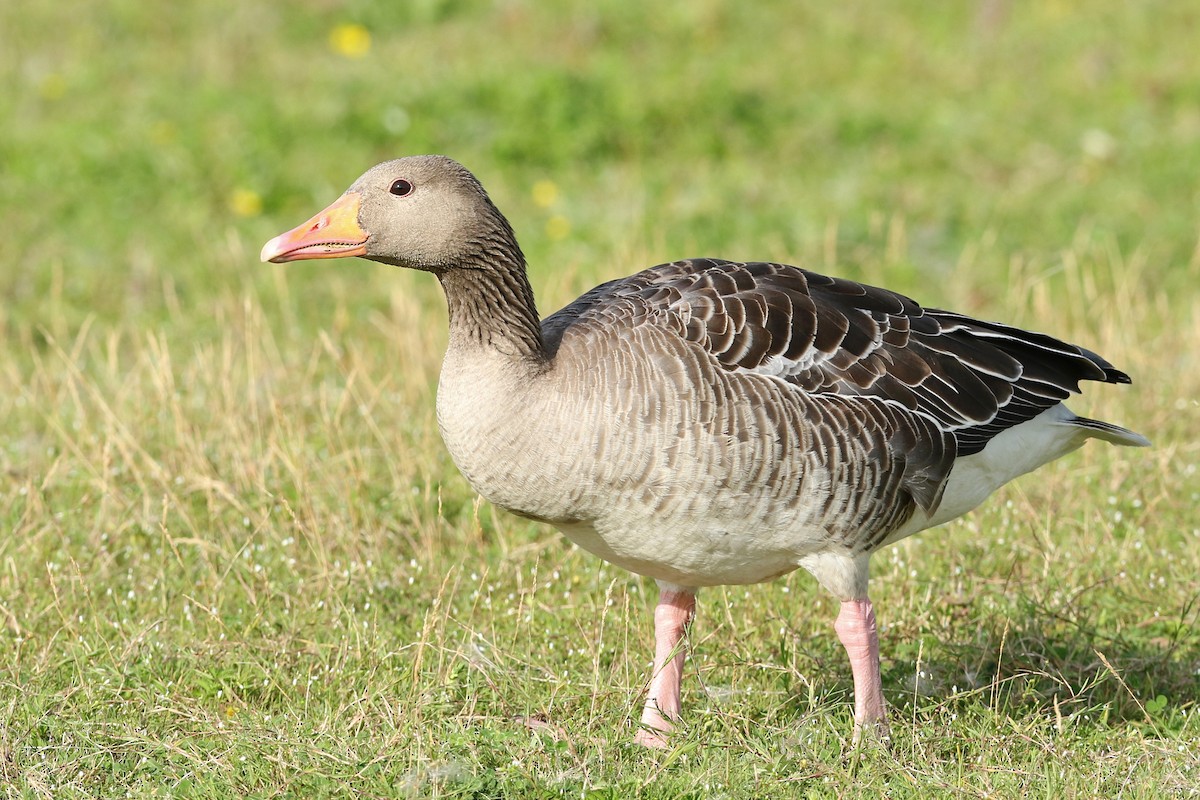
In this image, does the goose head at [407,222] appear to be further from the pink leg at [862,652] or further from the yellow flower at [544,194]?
the yellow flower at [544,194]

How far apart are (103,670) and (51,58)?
9.52 meters

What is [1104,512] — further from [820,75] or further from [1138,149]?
[820,75]

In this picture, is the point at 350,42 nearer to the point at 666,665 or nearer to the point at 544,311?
the point at 544,311

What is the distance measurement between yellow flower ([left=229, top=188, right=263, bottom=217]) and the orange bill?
606 centimetres

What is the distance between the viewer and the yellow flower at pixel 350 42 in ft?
44.5

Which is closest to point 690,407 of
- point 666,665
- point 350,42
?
point 666,665

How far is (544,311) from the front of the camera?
8.41 m

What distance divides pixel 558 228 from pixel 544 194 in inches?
26.6

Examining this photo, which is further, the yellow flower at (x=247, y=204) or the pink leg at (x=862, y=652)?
the yellow flower at (x=247, y=204)

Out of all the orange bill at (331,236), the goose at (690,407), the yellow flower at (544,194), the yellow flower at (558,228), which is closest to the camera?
the goose at (690,407)

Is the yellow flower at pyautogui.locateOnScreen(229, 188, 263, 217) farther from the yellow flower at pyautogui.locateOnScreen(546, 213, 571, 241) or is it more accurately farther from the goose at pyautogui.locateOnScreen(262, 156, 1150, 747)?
the goose at pyautogui.locateOnScreen(262, 156, 1150, 747)

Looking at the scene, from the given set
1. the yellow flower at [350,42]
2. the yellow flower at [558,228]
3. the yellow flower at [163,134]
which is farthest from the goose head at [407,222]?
the yellow flower at [350,42]

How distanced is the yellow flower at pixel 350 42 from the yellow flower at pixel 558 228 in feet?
Result: 13.0

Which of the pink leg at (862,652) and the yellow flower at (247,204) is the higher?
the yellow flower at (247,204)
